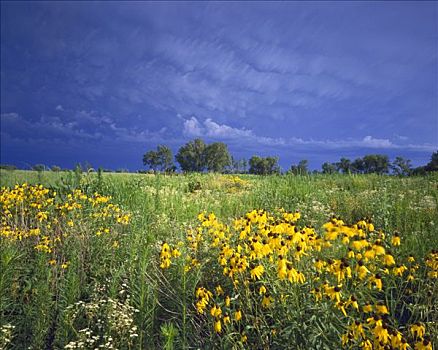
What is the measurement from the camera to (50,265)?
4.27m

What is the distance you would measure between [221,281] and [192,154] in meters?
Result: 61.0

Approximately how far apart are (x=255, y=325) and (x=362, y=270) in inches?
40.6

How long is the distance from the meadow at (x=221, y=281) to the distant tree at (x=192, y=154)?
5716 cm

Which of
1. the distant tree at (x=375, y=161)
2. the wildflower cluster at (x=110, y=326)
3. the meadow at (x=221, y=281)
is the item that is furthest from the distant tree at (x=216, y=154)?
the wildflower cluster at (x=110, y=326)

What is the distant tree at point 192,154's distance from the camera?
211 feet

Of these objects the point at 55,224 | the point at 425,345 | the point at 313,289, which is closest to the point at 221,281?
the point at 313,289

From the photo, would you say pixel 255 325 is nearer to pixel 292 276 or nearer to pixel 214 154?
pixel 292 276

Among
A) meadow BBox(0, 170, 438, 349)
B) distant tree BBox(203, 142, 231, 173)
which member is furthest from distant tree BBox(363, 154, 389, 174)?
meadow BBox(0, 170, 438, 349)

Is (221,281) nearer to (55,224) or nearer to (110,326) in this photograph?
(110,326)

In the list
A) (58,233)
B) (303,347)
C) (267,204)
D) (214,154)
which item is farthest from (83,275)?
(214,154)

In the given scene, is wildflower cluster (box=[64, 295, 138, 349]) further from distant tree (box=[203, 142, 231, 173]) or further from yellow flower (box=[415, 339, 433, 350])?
distant tree (box=[203, 142, 231, 173])

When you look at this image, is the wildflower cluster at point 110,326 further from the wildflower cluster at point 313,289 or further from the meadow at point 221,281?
the wildflower cluster at point 313,289

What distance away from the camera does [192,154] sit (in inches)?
2522

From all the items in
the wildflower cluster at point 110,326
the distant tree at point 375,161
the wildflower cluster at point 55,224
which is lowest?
the wildflower cluster at point 110,326
